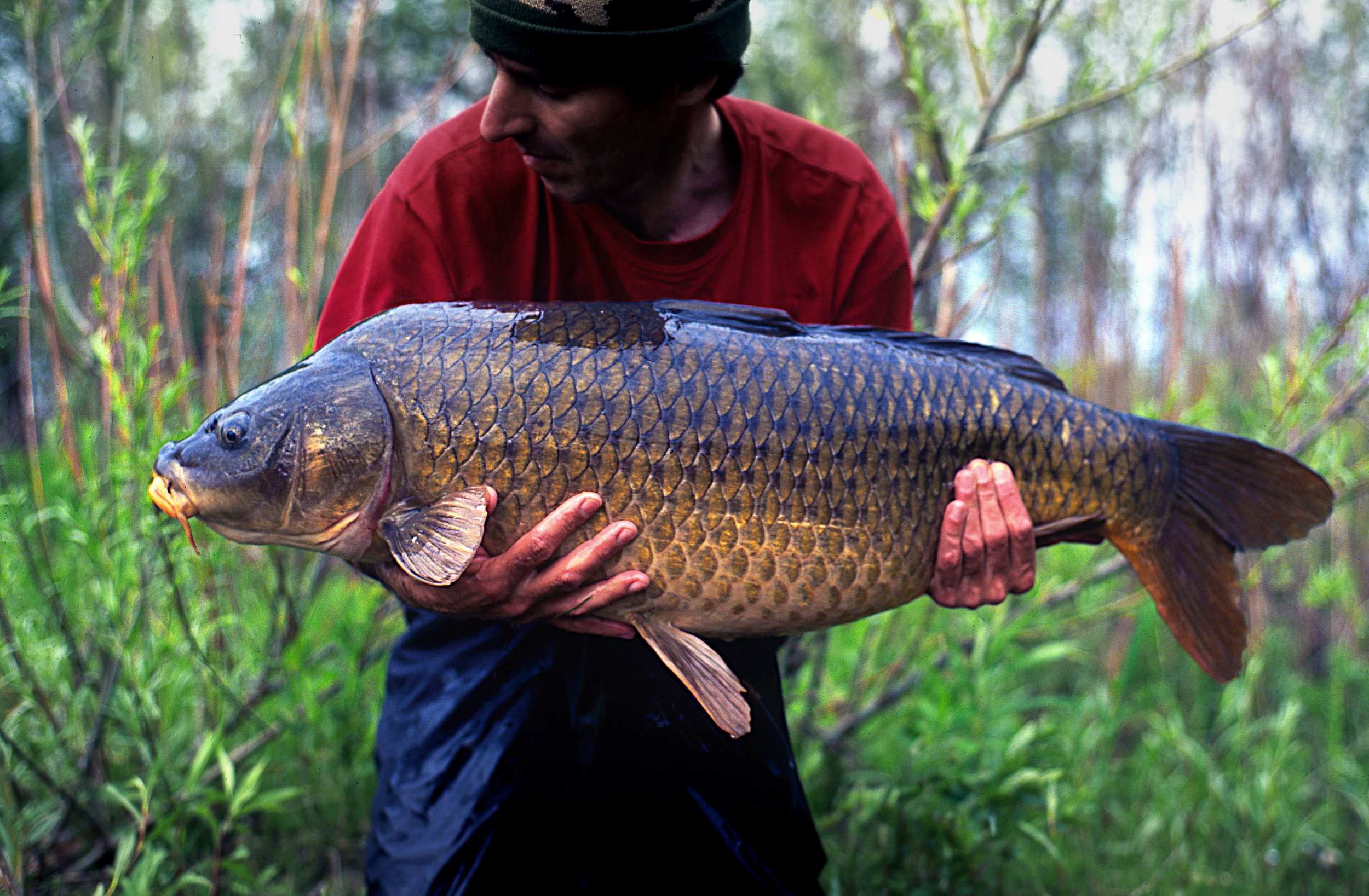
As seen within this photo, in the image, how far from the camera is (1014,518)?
1.63 metres

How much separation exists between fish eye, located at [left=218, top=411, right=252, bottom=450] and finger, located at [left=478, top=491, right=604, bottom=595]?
40 centimetres

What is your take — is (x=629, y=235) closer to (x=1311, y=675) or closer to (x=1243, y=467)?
(x=1243, y=467)

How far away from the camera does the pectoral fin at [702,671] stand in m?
1.46

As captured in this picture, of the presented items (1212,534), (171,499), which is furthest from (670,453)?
(1212,534)

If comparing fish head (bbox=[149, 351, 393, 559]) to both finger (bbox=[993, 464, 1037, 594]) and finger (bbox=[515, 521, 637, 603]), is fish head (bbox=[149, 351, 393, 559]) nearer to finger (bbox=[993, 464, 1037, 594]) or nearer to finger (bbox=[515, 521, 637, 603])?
finger (bbox=[515, 521, 637, 603])

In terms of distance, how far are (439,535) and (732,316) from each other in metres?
0.58

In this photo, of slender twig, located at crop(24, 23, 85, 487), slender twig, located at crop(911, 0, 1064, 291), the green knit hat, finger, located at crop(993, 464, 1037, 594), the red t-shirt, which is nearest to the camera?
the green knit hat

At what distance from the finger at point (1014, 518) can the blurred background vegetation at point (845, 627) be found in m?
0.72

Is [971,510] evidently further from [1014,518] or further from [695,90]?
[695,90]

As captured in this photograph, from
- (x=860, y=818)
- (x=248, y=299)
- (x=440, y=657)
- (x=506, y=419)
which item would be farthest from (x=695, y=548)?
(x=248, y=299)

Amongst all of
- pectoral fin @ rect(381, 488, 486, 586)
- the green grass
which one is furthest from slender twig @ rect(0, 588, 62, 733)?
pectoral fin @ rect(381, 488, 486, 586)

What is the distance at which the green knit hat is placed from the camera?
1.53 m

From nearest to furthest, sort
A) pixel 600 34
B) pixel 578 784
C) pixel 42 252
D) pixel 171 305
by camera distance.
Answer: pixel 600 34
pixel 578 784
pixel 42 252
pixel 171 305

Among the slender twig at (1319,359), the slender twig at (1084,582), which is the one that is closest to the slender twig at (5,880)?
the slender twig at (1084,582)
